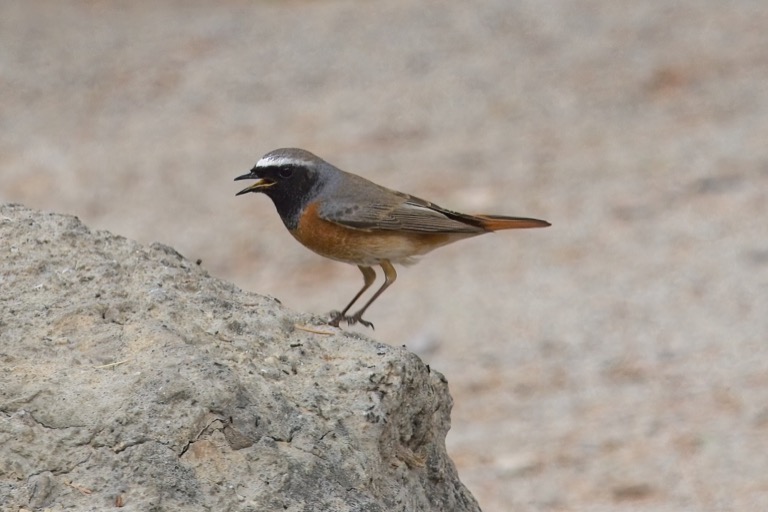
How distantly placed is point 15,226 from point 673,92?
11.5m

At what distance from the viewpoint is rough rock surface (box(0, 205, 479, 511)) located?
336 cm

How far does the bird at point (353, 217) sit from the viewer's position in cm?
554

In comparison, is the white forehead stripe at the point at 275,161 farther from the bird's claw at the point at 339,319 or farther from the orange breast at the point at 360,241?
the bird's claw at the point at 339,319

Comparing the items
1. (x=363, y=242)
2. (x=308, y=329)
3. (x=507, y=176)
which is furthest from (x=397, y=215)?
(x=507, y=176)

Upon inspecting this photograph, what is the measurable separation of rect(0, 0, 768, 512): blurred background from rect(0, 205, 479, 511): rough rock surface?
4.16 meters

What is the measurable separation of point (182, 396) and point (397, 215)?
247 cm

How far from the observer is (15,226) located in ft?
13.7

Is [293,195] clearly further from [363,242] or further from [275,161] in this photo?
[363,242]

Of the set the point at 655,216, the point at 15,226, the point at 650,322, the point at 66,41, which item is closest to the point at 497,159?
the point at 655,216

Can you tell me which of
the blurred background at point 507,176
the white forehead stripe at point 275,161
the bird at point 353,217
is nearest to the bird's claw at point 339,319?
the bird at point 353,217

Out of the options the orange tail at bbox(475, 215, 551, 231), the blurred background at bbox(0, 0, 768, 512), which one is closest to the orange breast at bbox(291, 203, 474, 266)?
the orange tail at bbox(475, 215, 551, 231)

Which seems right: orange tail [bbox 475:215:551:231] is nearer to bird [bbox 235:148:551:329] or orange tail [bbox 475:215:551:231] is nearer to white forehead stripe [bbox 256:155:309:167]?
bird [bbox 235:148:551:329]

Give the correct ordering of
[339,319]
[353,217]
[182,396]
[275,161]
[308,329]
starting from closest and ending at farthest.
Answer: [182,396]
[308,329]
[339,319]
[275,161]
[353,217]

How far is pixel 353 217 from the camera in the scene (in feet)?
18.4
